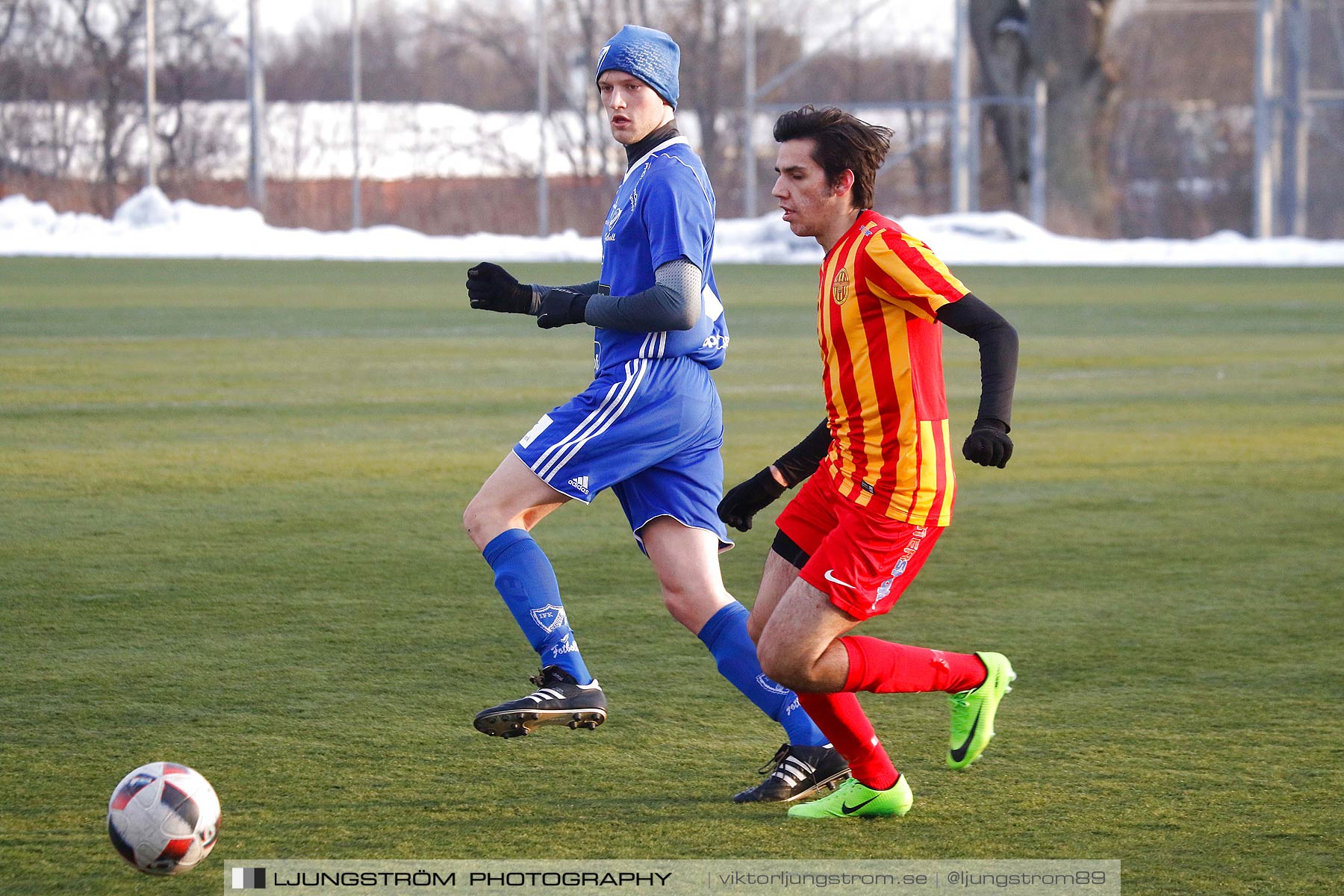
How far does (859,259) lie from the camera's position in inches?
151

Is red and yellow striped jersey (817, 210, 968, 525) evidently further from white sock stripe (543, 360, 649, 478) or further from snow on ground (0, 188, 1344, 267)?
snow on ground (0, 188, 1344, 267)

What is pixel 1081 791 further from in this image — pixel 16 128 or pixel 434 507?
pixel 16 128

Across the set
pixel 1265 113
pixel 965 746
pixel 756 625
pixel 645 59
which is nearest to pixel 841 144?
pixel 645 59

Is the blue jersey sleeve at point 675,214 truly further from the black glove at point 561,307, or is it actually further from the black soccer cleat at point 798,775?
the black soccer cleat at point 798,775

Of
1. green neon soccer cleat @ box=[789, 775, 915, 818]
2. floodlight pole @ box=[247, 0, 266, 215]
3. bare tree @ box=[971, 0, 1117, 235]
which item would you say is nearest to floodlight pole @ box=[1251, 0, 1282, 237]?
bare tree @ box=[971, 0, 1117, 235]

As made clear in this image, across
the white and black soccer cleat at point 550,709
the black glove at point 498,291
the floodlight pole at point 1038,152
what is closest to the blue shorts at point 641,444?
the black glove at point 498,291

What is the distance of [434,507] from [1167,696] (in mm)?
4023

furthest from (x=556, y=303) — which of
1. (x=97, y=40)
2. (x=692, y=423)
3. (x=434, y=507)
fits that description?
(x=97, y=40)

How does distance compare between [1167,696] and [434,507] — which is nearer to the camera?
[1167,696]

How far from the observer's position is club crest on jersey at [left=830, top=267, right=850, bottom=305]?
3.87 meters

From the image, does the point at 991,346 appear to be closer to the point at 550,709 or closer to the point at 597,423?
the point at 597,423

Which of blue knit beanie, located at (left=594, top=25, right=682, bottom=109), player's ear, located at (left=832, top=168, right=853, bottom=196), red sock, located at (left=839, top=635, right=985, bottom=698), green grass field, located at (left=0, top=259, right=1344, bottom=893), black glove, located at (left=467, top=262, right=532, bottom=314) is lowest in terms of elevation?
green grass field, located at (left=0, top=259, right=1344, bottom=893)

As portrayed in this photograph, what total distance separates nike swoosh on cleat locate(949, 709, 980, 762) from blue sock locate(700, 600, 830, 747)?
308 millimetres

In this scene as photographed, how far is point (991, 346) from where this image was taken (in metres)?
3.75
